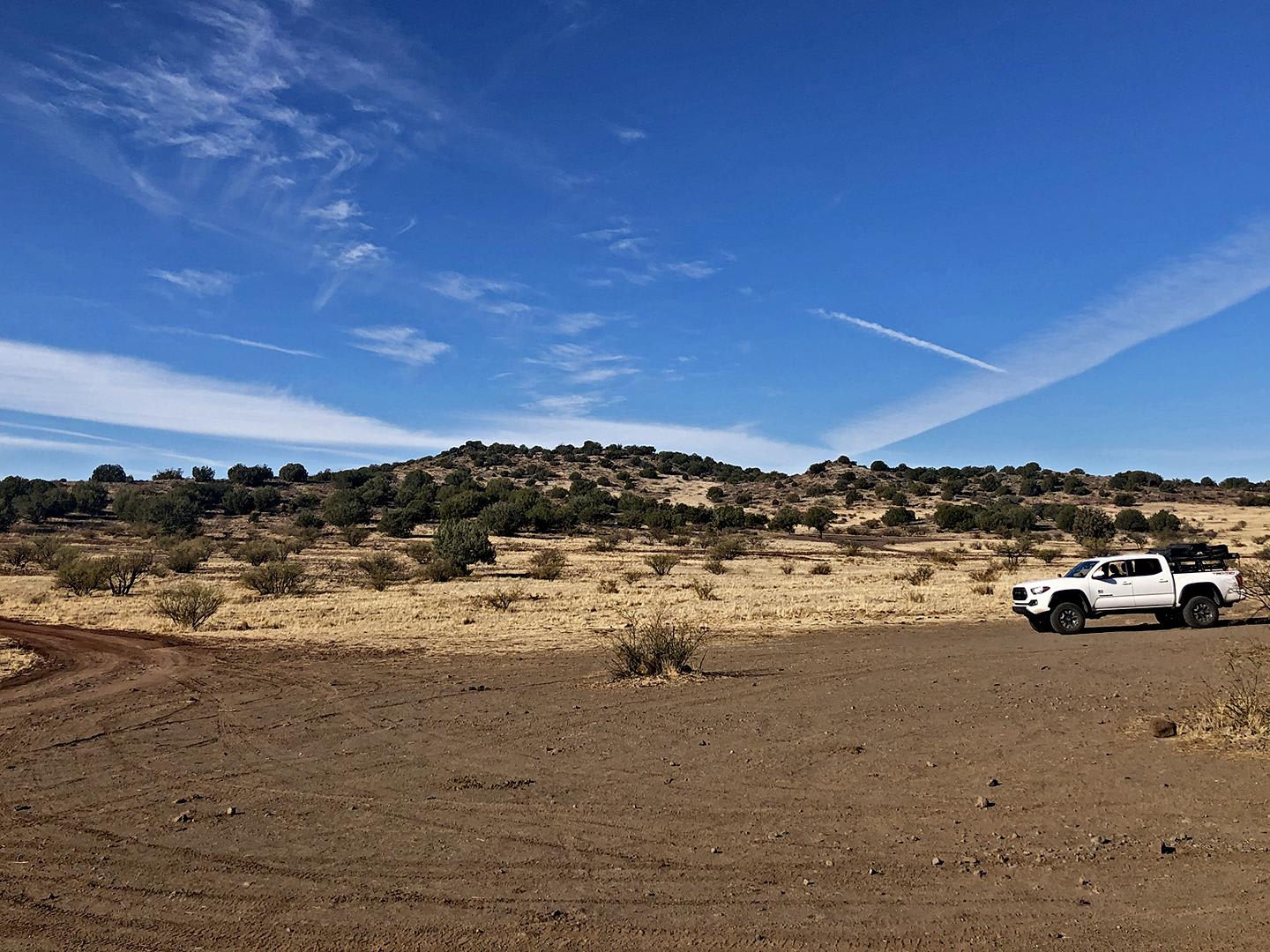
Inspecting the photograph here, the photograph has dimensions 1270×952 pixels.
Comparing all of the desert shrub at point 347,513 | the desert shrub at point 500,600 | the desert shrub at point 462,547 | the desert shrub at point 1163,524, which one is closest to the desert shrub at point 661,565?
the desert shrub at point 462,547

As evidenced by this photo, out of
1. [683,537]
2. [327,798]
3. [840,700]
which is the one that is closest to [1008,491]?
[683,537]

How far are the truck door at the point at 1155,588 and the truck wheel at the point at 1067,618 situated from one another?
1483mm

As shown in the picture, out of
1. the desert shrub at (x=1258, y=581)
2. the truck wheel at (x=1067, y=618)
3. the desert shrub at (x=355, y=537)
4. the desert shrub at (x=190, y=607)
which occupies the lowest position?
the desert shrub at (x=190, y=607)

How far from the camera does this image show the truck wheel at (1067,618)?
22703 mm

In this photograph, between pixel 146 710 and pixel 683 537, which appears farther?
pixel 683 537

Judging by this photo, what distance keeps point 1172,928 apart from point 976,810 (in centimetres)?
255

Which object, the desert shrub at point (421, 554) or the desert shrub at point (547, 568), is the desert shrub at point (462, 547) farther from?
the desert shrub at point (547, 568)

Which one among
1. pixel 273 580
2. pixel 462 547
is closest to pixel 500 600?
pixel 273 580

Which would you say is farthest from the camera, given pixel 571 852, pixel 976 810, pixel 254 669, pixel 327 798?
pixel 254 669

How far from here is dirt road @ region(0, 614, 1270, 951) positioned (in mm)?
6102

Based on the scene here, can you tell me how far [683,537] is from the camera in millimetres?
73312

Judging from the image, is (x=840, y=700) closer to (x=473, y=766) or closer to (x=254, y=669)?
(x=473, y=766)

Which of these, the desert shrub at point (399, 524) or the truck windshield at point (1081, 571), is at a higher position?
the desert shrub at point (399, 524)

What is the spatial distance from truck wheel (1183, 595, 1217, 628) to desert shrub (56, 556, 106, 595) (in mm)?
41176
